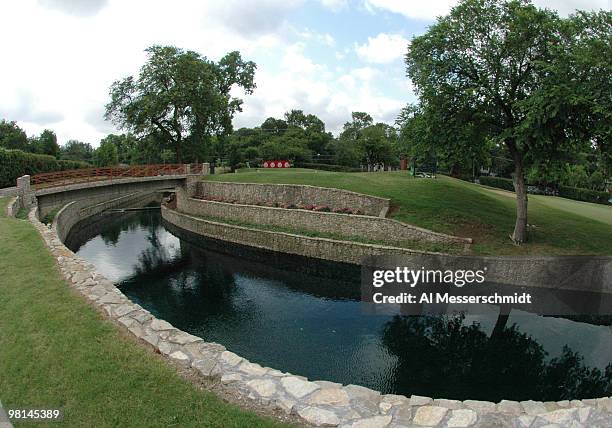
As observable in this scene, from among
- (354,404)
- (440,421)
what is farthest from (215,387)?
(440,421)

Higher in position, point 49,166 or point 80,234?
point 49,166

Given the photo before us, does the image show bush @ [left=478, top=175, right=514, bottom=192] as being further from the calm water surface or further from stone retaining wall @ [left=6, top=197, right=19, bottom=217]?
stone retaining wall @ [left=6, top=197, right=19, bottom=217]

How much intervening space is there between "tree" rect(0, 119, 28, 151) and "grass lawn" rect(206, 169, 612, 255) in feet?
209

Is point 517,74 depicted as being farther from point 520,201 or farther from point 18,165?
point 18,165

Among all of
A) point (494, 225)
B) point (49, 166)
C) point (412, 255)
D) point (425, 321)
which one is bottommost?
point (425, 321)

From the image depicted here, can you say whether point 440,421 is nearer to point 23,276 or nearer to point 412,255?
point 23,276

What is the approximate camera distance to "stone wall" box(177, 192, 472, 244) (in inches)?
902

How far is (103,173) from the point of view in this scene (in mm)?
30297

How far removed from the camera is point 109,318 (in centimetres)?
930

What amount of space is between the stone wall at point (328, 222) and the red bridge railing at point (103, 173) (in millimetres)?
4956

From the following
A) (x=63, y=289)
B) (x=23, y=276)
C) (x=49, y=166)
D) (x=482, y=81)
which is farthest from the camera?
(x=49, y=166)

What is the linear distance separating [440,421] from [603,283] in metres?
17.9

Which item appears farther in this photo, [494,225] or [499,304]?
[494,225]

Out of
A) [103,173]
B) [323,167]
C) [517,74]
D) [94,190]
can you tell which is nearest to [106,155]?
[323,167]
